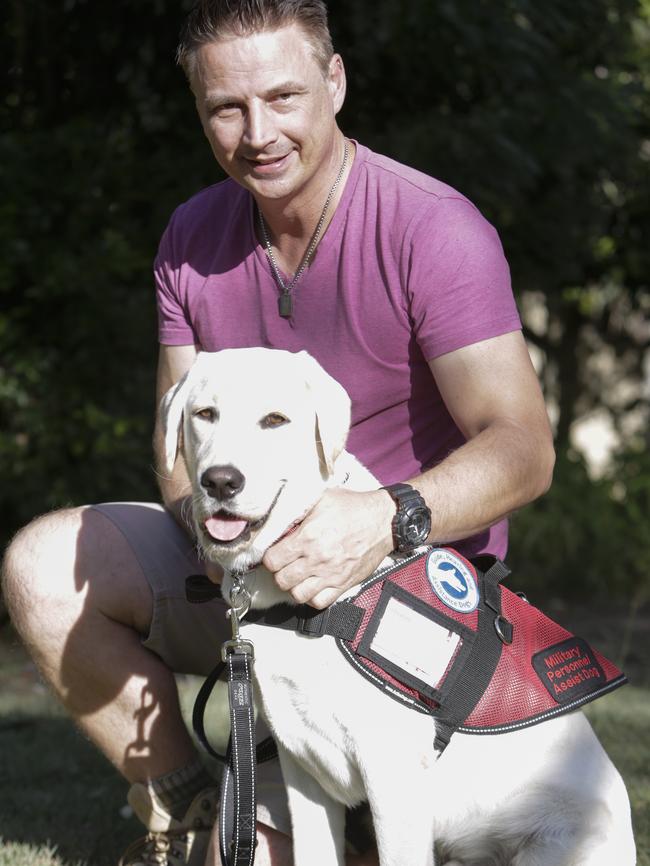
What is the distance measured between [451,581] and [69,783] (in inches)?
80.5

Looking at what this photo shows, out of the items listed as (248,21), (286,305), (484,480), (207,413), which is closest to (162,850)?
(207,413)

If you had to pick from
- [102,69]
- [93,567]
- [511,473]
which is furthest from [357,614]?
[102,69]

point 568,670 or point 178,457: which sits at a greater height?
point 178,457

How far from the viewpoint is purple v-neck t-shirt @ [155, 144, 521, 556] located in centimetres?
289

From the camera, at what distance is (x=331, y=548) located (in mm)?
2506

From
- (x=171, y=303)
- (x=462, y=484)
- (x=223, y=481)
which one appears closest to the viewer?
(x=223, y=481)

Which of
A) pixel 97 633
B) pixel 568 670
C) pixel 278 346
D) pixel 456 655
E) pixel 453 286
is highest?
pixel 453 286

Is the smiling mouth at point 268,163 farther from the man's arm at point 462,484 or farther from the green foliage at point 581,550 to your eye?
the green foliage at point 581,550

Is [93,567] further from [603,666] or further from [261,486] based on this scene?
[603,666]

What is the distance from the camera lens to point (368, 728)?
2500mm

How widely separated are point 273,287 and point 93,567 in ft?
3.03

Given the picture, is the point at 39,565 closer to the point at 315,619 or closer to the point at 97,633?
the point at 97,633

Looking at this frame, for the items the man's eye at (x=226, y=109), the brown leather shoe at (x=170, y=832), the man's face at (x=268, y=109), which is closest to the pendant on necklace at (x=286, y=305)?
the man's face at (x=268, y=109)

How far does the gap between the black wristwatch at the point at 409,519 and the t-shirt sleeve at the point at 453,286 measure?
19.0 inches
